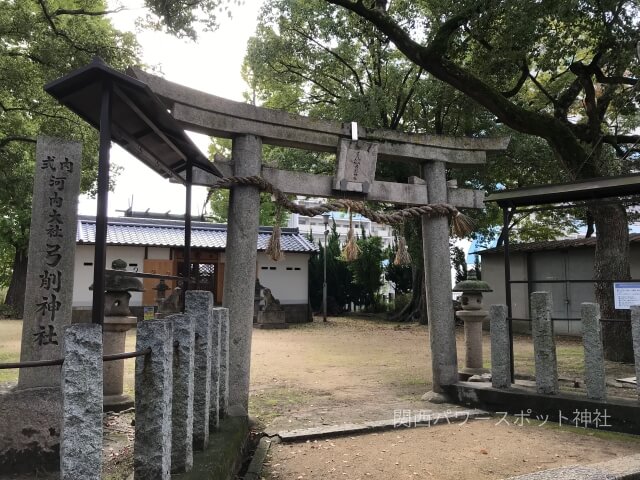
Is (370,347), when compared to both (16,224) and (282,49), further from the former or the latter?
(16,224)

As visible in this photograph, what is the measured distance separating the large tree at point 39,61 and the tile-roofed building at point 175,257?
16.4 ft

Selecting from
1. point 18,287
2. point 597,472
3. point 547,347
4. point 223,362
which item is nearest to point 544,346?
point 547,347

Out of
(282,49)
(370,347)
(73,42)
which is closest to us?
(73,42)

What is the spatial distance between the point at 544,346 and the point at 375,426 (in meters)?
2.28

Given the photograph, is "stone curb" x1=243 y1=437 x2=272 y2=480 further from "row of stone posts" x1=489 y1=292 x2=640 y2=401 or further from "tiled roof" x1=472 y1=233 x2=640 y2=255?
"tiled roof" x1=472 y1=233 x2=640 y2=255

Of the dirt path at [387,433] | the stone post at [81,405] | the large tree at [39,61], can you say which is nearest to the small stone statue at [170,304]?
the large tree at [39,61]

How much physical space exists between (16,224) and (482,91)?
18.6m

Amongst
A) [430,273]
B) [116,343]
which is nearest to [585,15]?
[430,273]

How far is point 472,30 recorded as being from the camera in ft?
33.4

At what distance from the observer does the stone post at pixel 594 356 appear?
5477 mm

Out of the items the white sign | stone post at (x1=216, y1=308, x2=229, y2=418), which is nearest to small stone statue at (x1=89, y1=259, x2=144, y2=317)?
stone post at (x1=216, y1=308, x2=229, y2=418)

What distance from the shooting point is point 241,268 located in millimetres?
5613

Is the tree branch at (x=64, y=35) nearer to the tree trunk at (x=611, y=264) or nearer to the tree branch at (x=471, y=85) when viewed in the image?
the tree branch at (x=471, y=85)

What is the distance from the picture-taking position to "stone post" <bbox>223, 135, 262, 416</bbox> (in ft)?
17.8
